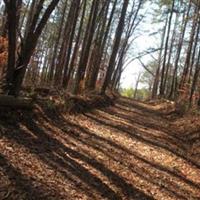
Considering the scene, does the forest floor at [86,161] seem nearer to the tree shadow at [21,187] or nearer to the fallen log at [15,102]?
the tree shadow at [21,187]

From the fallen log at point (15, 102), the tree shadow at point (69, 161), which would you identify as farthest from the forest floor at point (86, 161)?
the fallen log at point (15, 102)

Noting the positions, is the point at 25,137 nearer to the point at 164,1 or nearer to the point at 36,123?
the point at 36,123

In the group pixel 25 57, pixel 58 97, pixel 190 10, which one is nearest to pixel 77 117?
pixel 58 97

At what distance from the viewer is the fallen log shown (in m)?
7.58

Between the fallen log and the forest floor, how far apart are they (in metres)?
0.16

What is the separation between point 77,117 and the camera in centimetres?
1148

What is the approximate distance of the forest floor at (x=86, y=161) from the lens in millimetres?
5574

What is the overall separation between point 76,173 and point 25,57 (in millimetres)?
3245

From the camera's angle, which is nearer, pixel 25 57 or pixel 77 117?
pixel 25 57

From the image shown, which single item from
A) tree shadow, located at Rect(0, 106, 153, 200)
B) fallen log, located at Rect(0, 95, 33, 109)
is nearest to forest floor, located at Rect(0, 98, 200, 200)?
tree shadow, located at Rect(0, 106, 153, 200)

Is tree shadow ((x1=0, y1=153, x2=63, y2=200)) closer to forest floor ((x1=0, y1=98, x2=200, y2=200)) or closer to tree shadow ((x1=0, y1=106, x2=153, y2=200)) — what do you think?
forest floor ((x1=0, y1=98, x2=200, y2=200))

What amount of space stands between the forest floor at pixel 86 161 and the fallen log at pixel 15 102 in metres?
0.16

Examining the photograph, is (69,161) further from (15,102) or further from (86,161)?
(15,102)

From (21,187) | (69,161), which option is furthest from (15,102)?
(21,187)
